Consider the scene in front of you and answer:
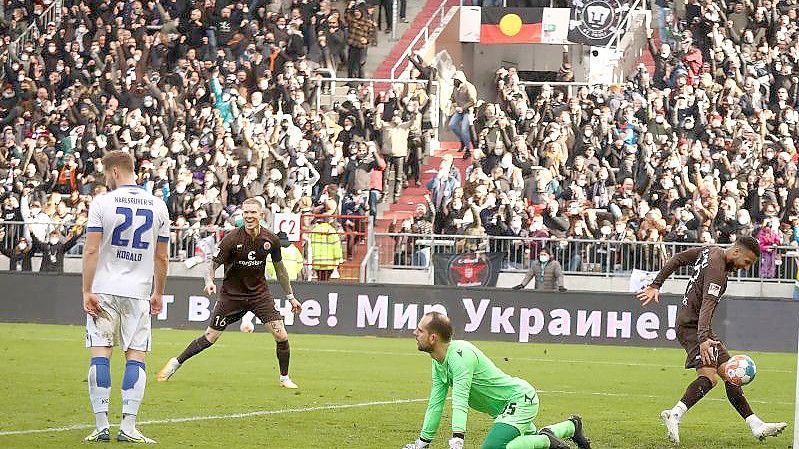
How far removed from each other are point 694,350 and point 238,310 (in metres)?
5.61

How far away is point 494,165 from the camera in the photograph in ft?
101

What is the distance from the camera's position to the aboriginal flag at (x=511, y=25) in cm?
3700

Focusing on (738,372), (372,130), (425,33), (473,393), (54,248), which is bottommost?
(54,248)

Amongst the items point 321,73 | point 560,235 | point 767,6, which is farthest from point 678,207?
point 321,73

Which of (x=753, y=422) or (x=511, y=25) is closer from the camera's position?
Result: (x=753, y=422)

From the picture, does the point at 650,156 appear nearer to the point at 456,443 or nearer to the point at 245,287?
the point at 245,287

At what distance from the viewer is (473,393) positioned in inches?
391

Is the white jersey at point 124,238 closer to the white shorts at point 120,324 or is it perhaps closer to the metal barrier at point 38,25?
the white shorts at point 120,324

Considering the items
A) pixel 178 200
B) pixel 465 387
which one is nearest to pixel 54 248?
pixel 178 200

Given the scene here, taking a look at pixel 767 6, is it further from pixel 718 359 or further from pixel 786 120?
pixel 718 359

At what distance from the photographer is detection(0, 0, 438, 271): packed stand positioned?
29.4m

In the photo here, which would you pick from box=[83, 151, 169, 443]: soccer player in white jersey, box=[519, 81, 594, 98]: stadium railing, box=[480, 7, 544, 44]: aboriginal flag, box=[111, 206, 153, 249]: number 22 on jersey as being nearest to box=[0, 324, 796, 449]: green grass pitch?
box=[83, 151, 169, 443]: soccer player in white jersey

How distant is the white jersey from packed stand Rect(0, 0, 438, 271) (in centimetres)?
1554

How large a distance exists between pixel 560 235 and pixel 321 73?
10010 millimetres
